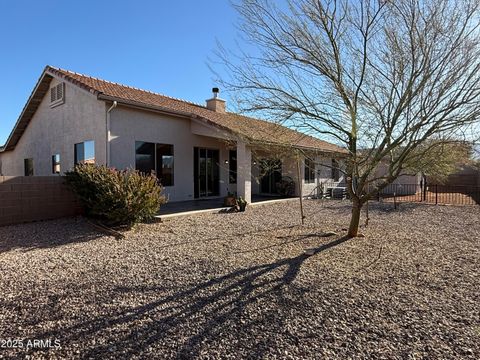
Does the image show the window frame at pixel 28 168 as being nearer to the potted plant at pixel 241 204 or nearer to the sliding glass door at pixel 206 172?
the sliding glass door at pixel 206 172

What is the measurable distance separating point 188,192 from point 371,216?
7.59 metres

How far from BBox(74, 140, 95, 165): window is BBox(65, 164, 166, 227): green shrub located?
3596 mm

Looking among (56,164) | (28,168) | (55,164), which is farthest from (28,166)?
(56,164)

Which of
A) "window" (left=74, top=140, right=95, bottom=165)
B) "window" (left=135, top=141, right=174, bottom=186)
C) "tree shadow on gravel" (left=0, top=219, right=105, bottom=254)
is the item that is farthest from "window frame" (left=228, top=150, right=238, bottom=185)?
"tree shadow on gravel" (left=0, top=219, right=105, bottom=254)

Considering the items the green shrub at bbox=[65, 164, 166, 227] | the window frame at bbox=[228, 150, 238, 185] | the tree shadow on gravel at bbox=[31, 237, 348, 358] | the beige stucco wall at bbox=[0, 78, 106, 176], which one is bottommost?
the tree shadow on gravel at bbox=[31, 237, 348, 358]

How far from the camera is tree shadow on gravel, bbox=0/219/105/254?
23.0 feet

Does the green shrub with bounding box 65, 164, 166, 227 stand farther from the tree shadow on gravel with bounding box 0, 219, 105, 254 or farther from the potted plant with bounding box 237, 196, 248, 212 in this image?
the potted plant with bounding box 237, 196, 248, 212

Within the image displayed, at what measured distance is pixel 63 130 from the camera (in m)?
14.3

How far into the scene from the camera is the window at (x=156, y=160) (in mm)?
12445

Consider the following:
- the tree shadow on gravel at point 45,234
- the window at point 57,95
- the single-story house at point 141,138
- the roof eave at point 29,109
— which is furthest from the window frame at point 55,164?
the tree shadow on gravel at point 45,234

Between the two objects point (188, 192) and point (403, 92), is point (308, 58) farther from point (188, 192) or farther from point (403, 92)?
point (188, 192)

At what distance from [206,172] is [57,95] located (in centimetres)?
761

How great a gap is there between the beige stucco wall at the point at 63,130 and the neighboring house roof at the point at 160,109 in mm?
376

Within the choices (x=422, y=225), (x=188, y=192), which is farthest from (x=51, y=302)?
(x=188, y=192)
